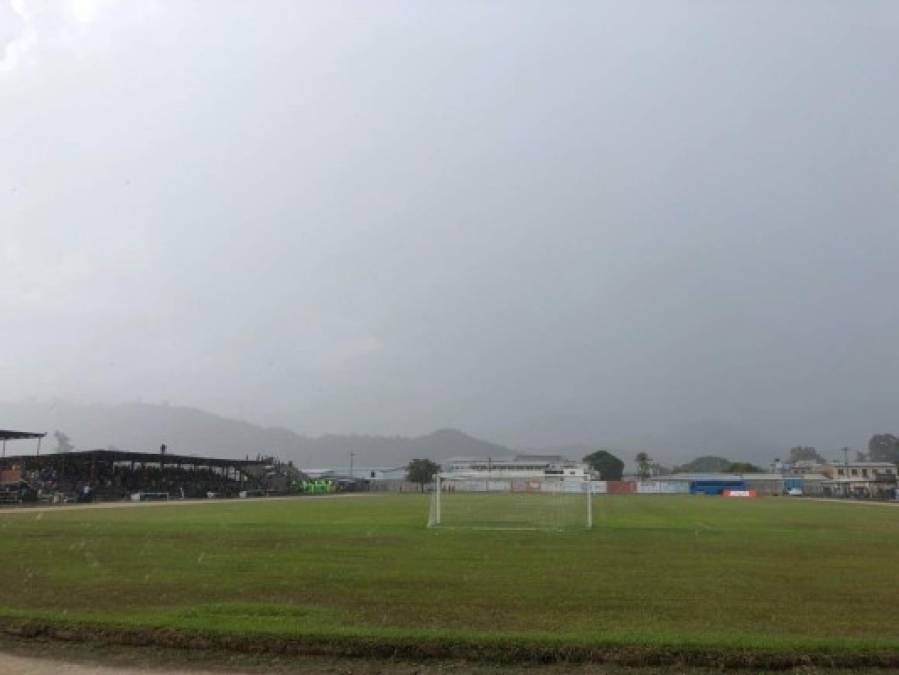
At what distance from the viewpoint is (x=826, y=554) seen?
2008 centimetres

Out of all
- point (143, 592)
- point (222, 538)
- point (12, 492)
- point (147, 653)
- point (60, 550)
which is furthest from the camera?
point (12, 492)

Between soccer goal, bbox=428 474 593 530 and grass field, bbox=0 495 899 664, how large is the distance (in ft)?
23.9

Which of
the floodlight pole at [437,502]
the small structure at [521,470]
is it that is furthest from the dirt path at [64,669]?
the small structure at [521,470]

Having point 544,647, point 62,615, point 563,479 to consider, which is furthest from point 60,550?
point 563,479

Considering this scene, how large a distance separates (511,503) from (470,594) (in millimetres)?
22326

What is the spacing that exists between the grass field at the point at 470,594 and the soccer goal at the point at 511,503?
728cm

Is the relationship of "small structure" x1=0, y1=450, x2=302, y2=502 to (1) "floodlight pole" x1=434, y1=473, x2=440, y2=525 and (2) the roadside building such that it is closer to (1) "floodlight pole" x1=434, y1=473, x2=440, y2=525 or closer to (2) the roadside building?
(1) "floodlight pole" x1=434, y1=473, x2=440, y2=525

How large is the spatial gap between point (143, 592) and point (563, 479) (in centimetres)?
2759

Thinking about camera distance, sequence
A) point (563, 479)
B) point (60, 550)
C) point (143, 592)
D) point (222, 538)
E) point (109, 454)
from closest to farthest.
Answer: point (143, 592) < point (60, 550) < point (222, 538) < point (563, 479) < point (109, 454)

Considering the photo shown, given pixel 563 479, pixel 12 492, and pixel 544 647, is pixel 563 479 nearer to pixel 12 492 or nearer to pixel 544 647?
pixel 544 647

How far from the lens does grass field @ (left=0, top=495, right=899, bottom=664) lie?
354 inches

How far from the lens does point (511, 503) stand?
112ft

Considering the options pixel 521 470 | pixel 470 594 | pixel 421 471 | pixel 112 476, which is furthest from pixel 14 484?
pixel 421 471

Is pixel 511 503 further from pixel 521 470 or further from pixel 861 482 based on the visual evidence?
pixel 861 482
